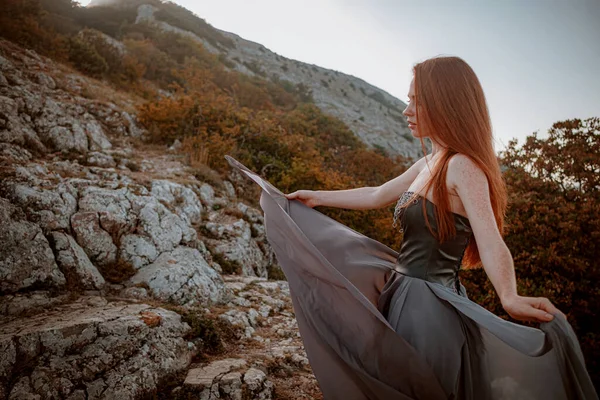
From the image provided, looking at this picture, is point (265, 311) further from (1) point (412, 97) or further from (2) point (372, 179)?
(2) point (372, 179)

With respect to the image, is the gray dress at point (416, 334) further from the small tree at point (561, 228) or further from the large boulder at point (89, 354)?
the small tree at point (561, 228)

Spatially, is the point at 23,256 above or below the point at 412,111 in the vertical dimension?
below

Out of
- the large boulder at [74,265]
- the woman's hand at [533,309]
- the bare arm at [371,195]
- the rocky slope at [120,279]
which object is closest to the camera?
the woman's hand at [533,309]

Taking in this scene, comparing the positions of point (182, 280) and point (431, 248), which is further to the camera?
point (182, 280)

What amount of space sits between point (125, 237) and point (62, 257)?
2.44ft

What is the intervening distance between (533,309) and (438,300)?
0.40 metres

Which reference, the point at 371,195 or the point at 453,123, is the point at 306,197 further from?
the point at 453,123

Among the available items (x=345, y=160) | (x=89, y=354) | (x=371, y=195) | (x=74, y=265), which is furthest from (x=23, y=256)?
(x=345, y=160)

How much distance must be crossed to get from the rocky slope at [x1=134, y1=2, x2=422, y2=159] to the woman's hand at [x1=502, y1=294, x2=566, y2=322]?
2160 cm

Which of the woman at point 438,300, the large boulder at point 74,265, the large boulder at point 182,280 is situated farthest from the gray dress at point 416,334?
the large boulder at point 74,265

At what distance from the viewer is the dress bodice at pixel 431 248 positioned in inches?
59.0

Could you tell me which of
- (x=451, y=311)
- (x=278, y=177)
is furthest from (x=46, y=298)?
(x=278, y=177)

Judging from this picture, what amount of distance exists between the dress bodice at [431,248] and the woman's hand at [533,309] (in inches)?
16.9

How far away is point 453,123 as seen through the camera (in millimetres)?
1473
